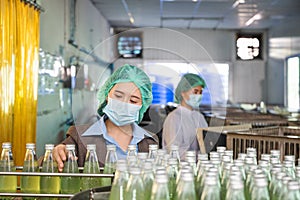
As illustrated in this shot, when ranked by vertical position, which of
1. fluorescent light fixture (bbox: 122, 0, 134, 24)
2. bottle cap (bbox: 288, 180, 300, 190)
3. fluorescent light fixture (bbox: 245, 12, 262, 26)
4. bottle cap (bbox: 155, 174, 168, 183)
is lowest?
bottle cap (bbox: 288, 180, 300, 190)

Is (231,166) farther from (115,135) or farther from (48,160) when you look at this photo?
(115,135)

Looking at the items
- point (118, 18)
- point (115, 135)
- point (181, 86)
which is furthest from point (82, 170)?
point (118, 18)

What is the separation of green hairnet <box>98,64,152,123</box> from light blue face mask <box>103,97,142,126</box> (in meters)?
Answer: 0.05

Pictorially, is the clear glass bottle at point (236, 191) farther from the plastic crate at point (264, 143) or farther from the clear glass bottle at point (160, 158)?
the plastic crate at point (264, 143)

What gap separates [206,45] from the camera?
11.7 metres

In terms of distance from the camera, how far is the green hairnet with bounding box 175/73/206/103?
2.96 m

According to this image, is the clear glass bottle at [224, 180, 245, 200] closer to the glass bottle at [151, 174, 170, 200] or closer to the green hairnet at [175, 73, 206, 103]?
the glass bottle at [151, 174, 170, 200]

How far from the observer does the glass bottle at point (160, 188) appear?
901 millimetres

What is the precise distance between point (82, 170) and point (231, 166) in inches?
24.7

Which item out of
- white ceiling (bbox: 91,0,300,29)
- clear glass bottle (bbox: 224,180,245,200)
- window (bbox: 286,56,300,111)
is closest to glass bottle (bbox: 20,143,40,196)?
clear glass bottle (bbox: 224,180,245,200)

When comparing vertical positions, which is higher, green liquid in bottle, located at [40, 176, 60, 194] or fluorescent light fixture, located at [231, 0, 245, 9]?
fluorescent light fixture, located at [231, 0, 245, 9]

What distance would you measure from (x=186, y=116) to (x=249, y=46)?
897cm

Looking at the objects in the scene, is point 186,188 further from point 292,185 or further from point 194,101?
point 194,101

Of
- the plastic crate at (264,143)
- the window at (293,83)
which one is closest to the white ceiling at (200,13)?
the window at (293,83)
